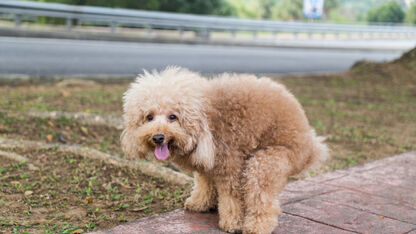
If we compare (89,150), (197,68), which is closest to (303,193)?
(89,150)

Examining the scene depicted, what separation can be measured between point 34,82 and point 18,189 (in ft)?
14.4

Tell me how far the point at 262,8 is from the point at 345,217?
58.0m

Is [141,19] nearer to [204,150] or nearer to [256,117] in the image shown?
[256,117]

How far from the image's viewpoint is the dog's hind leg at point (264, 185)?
321 centimetres

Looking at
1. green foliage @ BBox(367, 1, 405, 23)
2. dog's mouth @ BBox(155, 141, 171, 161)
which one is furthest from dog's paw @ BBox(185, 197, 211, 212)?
green foliage @ BBox(367, 1, 405, 23)

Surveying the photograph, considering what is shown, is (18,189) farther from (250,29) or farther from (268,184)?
(250,29)

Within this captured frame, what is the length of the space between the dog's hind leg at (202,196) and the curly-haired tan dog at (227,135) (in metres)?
0.22

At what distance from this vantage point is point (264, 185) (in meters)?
3.22

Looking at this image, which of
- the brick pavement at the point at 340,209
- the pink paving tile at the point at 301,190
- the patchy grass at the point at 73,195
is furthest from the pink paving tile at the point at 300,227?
the patchy grass at the point at 73,195

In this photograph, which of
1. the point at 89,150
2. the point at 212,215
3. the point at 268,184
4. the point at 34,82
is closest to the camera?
the point at 268,184

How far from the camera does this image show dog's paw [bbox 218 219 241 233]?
10.8 feet

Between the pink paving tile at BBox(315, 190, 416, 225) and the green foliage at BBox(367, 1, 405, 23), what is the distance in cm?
5323

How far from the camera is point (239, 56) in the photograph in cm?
1555

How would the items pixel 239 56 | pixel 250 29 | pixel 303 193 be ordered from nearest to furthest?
1. pixel 303 193
2. pixel 239 56
3. pixel 250 29
